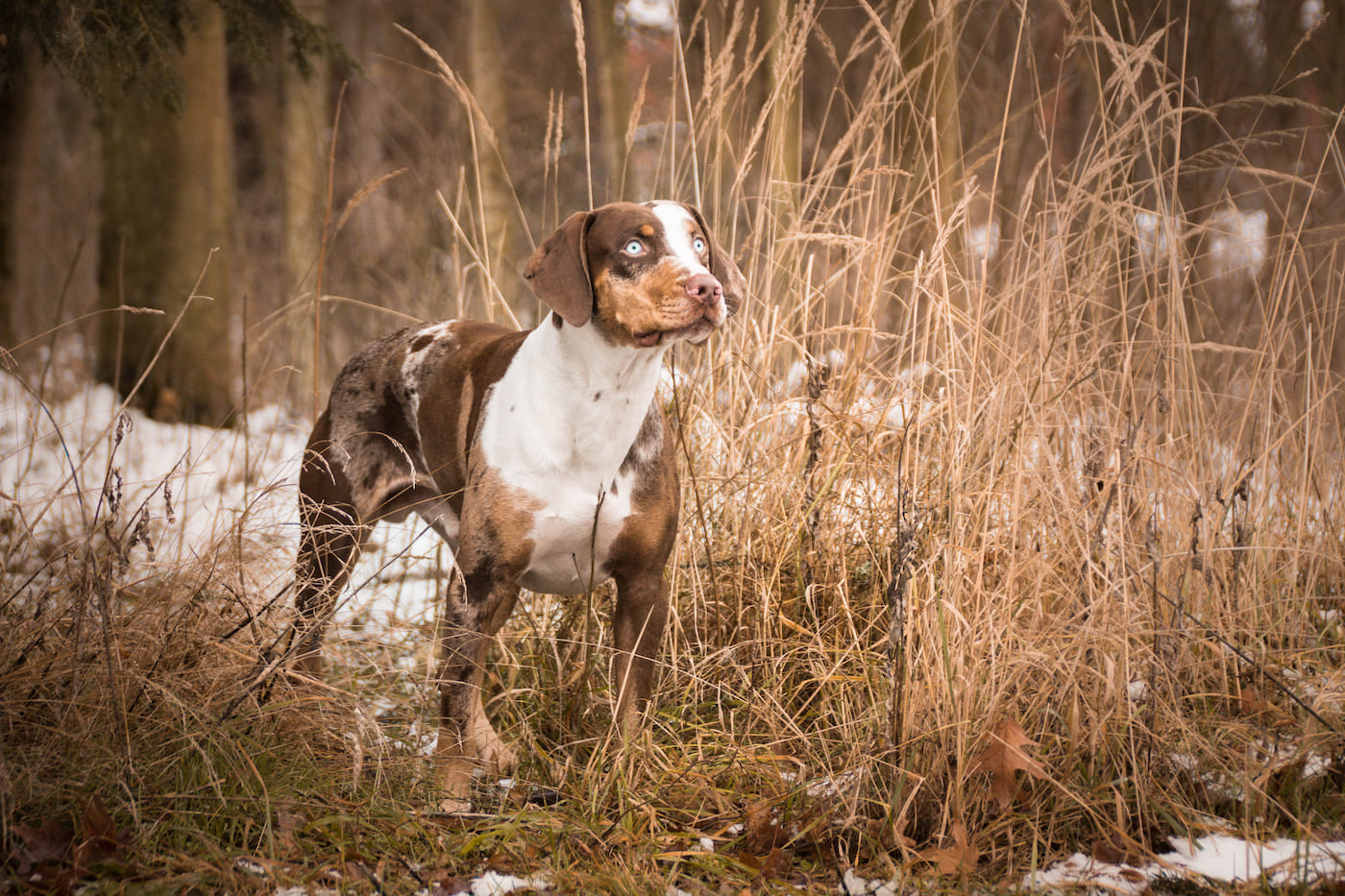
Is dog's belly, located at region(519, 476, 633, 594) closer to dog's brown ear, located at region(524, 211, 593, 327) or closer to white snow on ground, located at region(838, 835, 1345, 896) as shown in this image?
dog's brown ear, located at region(524, 211, 593, 327)

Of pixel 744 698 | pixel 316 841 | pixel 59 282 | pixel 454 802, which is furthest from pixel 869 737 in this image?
pixel 59 282

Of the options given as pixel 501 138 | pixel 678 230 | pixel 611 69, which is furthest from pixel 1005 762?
pixel 611 69

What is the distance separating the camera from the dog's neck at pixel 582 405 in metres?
2.58

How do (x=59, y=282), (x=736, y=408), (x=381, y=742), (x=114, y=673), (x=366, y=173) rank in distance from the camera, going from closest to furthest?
(x=114, y=673) → (x=381, y=742) → (x=736, y=408) → (x=59, y=282) → (x=366, y=173)

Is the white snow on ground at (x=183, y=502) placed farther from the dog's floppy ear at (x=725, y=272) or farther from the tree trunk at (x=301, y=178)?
the tree trunk at (x=301, y=178)

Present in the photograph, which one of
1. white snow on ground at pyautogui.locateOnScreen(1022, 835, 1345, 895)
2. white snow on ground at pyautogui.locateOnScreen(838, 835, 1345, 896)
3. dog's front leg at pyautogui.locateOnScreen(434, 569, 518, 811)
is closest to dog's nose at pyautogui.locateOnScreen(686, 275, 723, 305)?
dog's front leg at pyautogui.locateOnScreen(434, 569, 518, 811)

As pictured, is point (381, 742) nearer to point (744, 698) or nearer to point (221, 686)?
point (221, 686)

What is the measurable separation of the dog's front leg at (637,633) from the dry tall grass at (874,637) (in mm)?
122

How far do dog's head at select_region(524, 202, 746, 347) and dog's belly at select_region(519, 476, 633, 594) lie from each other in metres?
0.42

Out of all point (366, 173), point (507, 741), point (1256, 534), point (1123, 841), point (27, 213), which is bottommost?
point (507, 741)

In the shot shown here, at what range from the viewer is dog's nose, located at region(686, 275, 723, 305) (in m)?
2.33

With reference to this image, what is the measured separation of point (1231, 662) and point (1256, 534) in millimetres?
659

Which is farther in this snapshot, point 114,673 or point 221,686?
point 221,686

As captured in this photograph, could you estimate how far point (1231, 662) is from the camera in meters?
2.74
